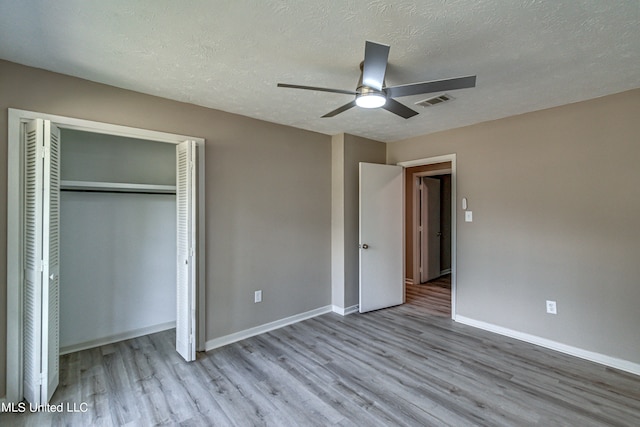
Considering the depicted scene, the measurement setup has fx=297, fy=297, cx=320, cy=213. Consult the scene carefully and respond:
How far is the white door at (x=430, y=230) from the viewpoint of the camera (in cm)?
571

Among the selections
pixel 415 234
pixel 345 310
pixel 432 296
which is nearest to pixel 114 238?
pixel 345 310

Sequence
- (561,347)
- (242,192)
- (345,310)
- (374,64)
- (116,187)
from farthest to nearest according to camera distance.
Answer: (345,310), (242,192), (116,187), (561,347), (374,64)

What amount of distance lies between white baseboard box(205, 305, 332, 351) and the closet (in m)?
0.81

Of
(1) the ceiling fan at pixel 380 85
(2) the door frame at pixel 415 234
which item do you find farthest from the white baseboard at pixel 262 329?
(1) the ceiling fan at pixel 380 85

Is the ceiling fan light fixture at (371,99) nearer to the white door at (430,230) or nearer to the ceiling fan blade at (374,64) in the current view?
the ceiling fan blade at (374,64)

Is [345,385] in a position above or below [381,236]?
below

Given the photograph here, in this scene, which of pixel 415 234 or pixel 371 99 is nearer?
pixel 371 99

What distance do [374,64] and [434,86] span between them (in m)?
0.41

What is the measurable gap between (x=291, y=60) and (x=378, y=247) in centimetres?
277

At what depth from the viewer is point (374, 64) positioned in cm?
173

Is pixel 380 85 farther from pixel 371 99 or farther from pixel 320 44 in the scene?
pixel 320 44

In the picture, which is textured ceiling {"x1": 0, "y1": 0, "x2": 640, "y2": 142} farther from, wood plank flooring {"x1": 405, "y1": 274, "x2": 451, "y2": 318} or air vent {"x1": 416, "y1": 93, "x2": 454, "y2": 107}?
wood plank flooring {"x1": 405, "y1": 274, "x2": 451, "y2": 318}

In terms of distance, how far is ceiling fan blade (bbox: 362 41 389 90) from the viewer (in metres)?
1.57

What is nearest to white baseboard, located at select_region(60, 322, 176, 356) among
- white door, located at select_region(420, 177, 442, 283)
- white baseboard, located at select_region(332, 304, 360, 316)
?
white baseboard, located at select_region(332, 304, 360, 316)
